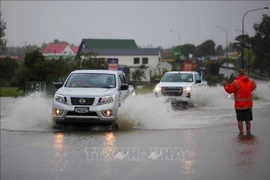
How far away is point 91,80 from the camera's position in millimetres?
15828

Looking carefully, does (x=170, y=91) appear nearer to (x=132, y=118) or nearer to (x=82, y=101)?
(x=132, y=118)

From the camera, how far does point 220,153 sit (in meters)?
10.4

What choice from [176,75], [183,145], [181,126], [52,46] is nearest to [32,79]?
[176,75]

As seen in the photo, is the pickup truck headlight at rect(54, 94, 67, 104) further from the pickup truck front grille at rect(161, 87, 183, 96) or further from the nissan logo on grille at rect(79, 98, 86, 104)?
the pickup truck front grille at rect(161, 87, 183, 96)

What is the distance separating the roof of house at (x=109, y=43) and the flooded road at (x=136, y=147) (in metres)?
92.6

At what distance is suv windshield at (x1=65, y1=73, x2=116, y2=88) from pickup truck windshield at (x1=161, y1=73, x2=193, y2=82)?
9.86m

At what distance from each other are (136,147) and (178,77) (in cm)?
1486

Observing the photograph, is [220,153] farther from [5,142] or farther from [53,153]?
[5,142]

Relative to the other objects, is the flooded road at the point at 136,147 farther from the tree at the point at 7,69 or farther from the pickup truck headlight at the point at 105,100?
the tree at the point at 7,69

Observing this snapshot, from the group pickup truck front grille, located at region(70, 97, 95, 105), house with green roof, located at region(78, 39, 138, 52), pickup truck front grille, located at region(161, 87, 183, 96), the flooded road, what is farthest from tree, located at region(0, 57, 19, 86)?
house with green roof, located at region(78, 39, 138, 52)

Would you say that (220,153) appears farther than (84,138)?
No

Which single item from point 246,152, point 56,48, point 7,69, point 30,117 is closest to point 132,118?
point 30,117

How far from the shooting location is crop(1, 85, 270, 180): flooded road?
8.60m

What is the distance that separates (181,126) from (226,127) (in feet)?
4.25
